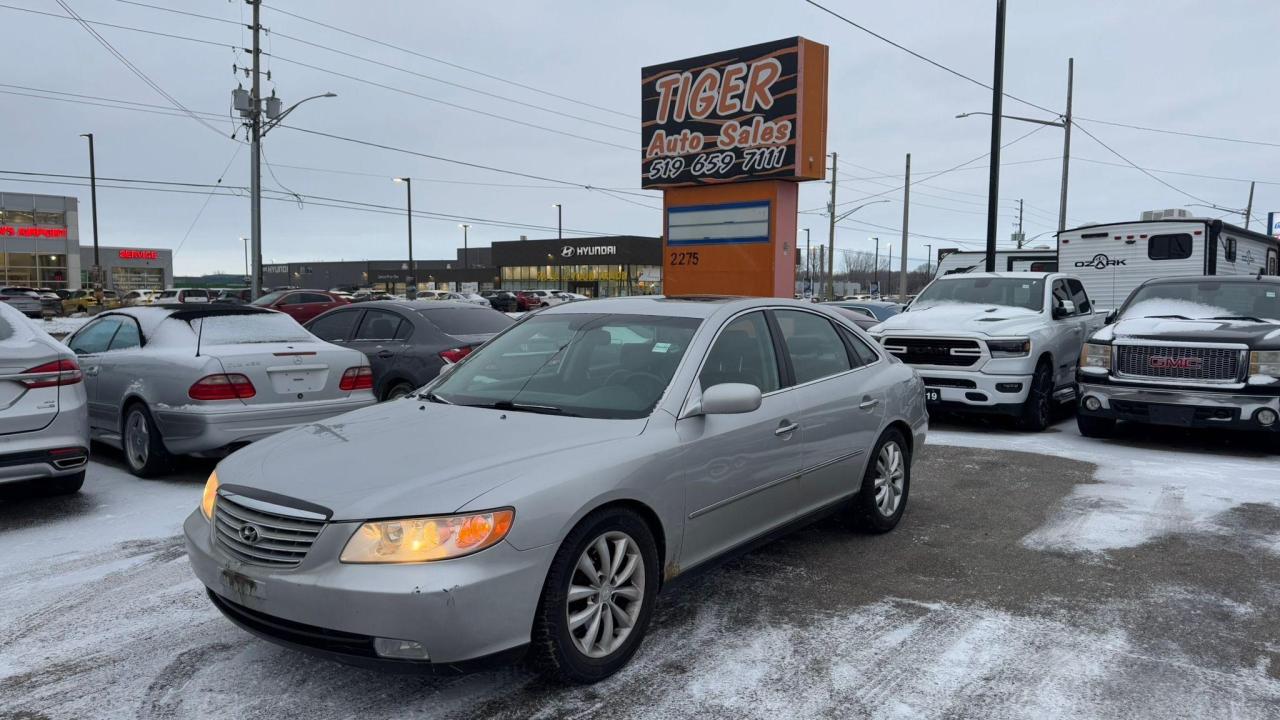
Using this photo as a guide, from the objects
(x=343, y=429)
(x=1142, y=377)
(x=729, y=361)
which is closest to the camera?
(x=343, y=429)

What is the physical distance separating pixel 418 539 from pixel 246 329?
5253mm

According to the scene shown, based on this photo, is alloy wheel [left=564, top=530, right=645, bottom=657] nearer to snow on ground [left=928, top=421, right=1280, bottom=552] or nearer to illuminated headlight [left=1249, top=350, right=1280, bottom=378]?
snow on ground [left=928, top=421, right=1280, bottom=552]

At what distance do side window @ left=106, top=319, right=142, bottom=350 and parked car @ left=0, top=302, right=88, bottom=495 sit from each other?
52.4 inches

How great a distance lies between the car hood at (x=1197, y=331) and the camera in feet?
27.1

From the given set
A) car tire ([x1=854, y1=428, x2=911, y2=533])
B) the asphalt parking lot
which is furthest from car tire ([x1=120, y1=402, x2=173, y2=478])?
car tire ([x1=854, y1=428, x2=911, y2=533])

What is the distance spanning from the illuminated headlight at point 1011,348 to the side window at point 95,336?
27.8 feet

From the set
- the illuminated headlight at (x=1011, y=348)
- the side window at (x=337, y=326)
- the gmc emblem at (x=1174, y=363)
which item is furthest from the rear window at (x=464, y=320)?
the gmc emblem at (x=1174, y=363)

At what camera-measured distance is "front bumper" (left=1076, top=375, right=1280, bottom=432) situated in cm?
814

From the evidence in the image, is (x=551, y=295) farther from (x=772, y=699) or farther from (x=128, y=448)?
(x=772, y=699)

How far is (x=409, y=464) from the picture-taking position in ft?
11.1

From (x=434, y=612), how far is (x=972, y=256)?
20.7m

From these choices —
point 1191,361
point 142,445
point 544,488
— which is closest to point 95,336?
point 142,445

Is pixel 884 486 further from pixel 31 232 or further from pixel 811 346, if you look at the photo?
pixel 31 232

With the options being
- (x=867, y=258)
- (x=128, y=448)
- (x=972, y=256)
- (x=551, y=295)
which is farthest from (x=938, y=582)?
(x=867, y=258)
